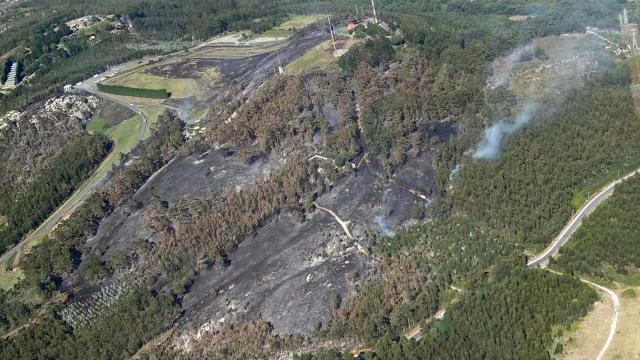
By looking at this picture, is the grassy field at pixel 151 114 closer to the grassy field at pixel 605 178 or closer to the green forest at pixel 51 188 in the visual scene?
the green forest at pixel 51 188

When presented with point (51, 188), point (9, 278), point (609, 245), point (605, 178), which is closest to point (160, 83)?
point (51, 188)

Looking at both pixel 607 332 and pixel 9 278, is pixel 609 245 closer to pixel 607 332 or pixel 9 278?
pixel 607 332

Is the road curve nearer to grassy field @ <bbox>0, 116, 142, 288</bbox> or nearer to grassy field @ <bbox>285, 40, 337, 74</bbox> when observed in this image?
grassy field @ <bbox>285, 40, 337, 74</bbox>

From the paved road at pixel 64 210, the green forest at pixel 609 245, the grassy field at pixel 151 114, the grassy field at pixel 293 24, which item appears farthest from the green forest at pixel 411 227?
the grassy field at pixel 293 24

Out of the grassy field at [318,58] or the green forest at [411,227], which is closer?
the green forest at [411,227]

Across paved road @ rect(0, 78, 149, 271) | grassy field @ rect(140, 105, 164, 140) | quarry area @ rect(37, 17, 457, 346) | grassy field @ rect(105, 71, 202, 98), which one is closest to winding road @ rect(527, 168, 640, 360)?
quarry area @ rect(37, 17, 457, 346)

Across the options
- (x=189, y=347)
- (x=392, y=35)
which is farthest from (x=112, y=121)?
(x=189, y=347)

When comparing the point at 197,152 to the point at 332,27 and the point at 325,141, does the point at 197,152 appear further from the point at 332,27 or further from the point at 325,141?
the point at 332,27
